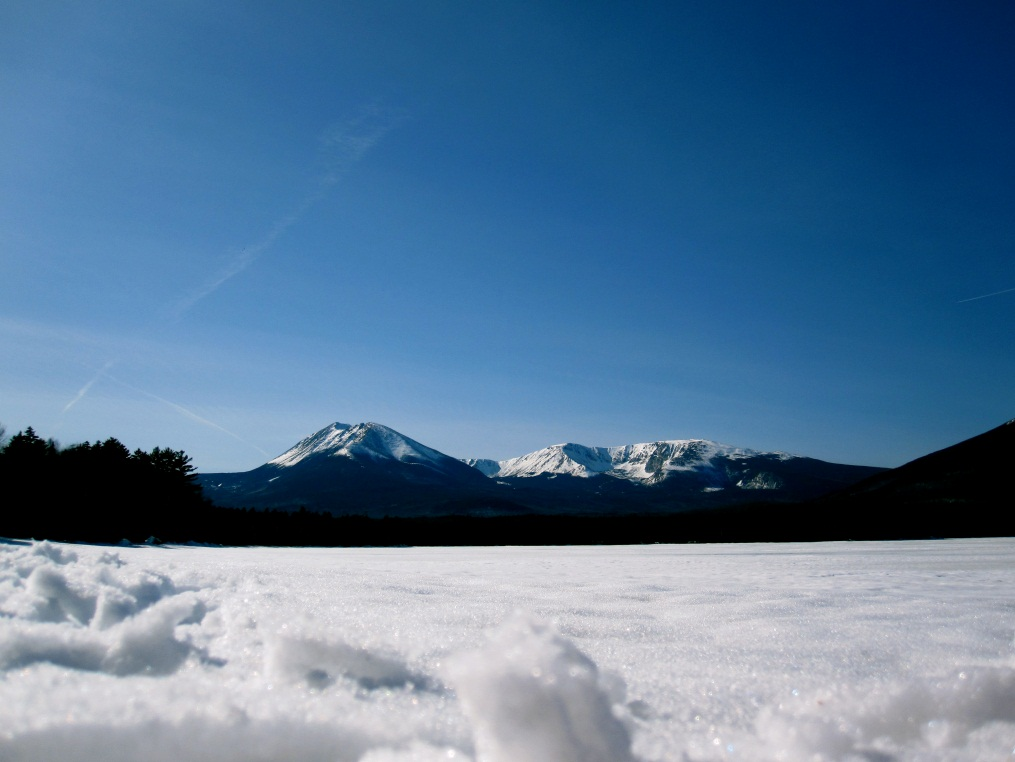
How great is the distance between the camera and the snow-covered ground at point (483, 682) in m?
1.08

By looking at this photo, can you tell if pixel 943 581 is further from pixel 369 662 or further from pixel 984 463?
pixel 984 463

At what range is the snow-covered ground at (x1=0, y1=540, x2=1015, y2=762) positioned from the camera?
3.54ft

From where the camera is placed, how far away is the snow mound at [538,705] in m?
1.05

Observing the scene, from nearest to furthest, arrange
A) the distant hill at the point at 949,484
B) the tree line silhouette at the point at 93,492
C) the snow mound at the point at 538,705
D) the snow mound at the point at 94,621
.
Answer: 1. the snow mound at the point at 538,705
2. the snow mound at the point at 94,621
3. the tree line silhouette at the point at 93,492
4. the distant hill at the point at 949,484

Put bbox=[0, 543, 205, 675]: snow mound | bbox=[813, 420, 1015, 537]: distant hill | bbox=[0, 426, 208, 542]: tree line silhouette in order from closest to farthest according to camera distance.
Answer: bbox=[0, 543, 205, 675]: snow mound → bbox=[0, 426, 208, 542]: tree line silhouette → bbox=[813, 420, 1015, 537]: distant hill

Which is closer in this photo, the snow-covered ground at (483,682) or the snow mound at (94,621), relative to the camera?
the snow-covered ground at (483,682)

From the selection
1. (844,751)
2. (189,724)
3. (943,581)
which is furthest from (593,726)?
(943,581)

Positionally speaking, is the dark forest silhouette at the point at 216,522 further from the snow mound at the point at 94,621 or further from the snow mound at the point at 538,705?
the snow mound at the point at 538,705

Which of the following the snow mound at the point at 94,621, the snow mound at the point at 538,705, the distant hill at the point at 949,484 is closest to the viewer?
the snow mound at the point at 538,705

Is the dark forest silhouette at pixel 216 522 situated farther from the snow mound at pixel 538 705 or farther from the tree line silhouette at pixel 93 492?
the snow mound at pixel 538 705

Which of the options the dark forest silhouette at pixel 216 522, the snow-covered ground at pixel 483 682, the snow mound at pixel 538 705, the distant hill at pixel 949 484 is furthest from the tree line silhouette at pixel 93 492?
the distant hill at pixel 949 484

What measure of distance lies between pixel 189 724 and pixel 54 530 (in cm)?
3052

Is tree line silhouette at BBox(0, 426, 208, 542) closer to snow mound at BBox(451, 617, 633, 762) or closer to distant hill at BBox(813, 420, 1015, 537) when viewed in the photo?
snow mound at BBox(451, 617, 633, 762)

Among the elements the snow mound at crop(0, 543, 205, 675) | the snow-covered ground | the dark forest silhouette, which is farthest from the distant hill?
the snow mound at crop(0, 543, 205, 675)
